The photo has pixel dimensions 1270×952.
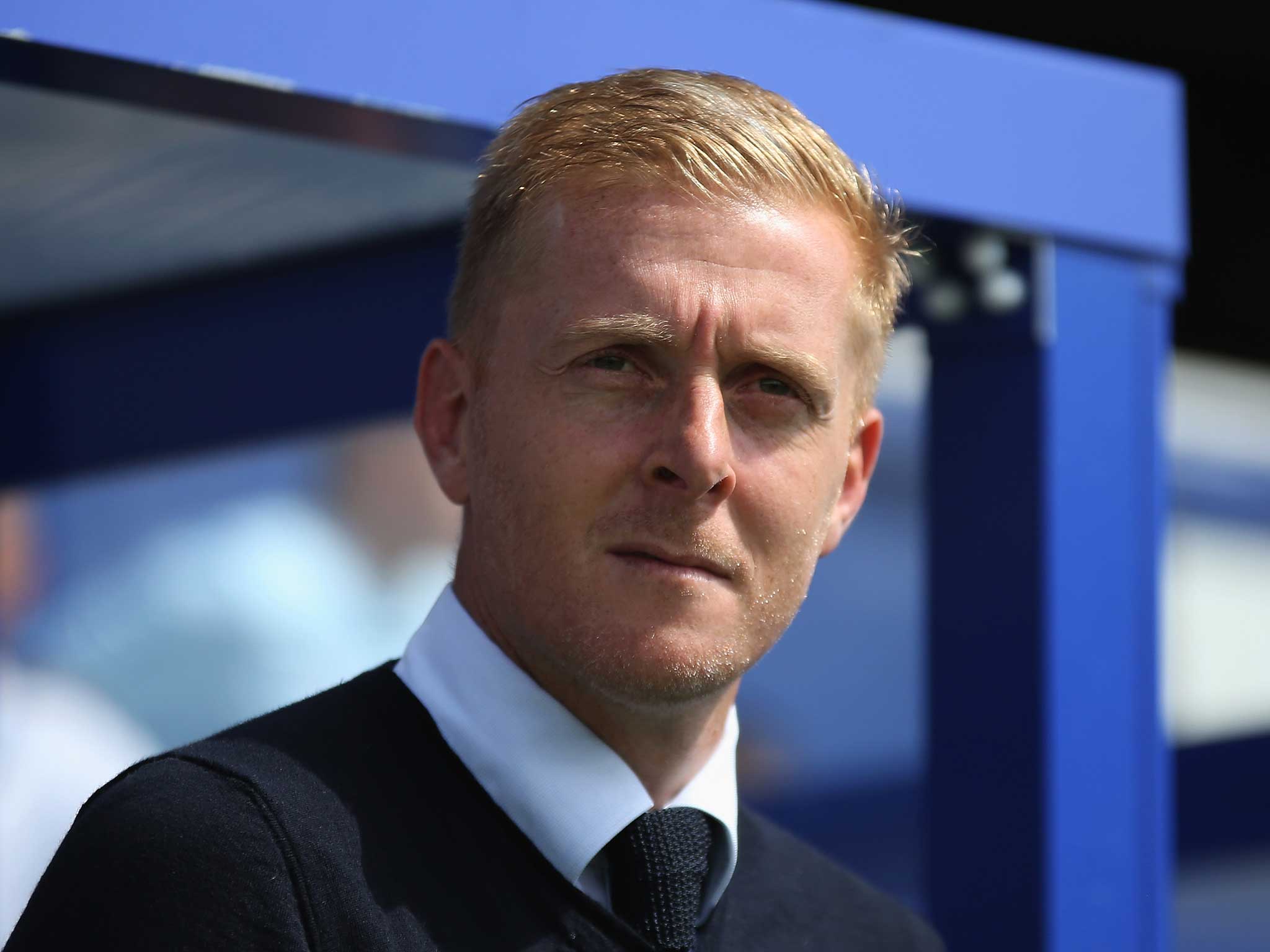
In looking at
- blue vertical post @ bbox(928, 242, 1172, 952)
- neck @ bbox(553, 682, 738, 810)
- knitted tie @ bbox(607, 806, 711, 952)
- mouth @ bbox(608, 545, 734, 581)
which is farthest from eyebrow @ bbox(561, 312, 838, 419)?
blue vertical post @ bbox(928, 242, 1172, 952)

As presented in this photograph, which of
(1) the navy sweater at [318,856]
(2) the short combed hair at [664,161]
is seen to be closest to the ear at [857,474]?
(2) the short combed hair at [664,161]

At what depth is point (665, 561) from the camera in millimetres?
1270

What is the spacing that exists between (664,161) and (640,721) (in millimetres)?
469

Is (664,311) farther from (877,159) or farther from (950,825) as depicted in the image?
(950,825)

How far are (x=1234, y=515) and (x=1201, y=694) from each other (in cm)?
48

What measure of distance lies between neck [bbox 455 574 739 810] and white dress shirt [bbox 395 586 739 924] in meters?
0.01

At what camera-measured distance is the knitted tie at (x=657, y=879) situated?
130 centimetres

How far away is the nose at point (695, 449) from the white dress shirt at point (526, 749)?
0.73 feet

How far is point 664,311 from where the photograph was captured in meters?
1.28

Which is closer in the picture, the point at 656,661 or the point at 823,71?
the point at 656,661

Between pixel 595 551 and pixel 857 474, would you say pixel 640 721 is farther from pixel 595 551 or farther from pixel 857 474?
pixel 857 474

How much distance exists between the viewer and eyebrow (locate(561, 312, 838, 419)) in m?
1.28

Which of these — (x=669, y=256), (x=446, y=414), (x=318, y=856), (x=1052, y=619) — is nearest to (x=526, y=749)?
(x=318, y=856)

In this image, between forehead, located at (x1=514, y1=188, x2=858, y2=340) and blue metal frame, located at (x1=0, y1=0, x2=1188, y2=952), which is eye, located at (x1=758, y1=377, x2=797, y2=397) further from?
blue metal frame, located at (x1=0, y1=0, x2=1188, y2=952)
